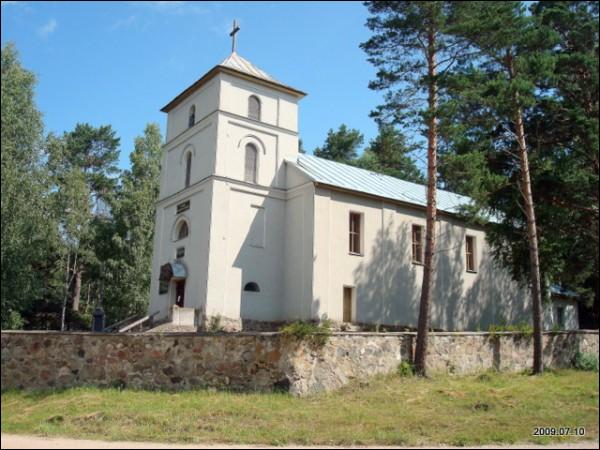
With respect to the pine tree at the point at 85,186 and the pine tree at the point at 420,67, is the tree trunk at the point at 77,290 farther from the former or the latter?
the pine tree at the point at 420,67

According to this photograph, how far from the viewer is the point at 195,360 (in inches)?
584

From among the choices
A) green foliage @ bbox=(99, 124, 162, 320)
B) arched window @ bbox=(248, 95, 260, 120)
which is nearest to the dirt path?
arched window @ bbox=(248, 95, 260, 120)

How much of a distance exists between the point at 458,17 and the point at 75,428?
48.2 feet

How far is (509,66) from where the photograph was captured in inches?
714

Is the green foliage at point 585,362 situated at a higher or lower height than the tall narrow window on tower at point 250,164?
lower

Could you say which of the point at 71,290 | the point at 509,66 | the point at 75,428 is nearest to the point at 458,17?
the point at 509,66

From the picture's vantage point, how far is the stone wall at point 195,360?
14.4m

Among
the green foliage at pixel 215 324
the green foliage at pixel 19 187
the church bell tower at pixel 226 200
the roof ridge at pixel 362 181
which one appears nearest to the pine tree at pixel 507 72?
the roof ridge at pixel 362 181

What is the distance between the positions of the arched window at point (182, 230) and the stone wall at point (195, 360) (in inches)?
366

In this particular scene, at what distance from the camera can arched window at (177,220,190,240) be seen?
79.9ft

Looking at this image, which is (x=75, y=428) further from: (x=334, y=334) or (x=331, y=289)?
(x=331, y=289)

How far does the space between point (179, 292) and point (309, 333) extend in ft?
35.1

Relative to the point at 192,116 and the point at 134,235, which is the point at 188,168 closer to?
→ the point at 192,116

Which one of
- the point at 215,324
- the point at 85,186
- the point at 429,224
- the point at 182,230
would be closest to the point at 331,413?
the point at 429,224
